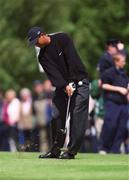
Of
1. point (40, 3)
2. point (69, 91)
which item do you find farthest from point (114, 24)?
point (69, 91)

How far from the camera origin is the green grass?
12734mm

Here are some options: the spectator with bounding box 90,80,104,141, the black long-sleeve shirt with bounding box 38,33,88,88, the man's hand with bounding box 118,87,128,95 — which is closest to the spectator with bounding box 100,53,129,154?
the man's hand with bounding box 118,87,128,95

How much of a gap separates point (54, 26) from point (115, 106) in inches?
576

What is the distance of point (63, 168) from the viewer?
13.7m

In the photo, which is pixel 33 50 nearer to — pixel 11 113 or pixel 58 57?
pixel 11 113

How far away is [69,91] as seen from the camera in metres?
15.3

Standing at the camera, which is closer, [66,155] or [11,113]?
[66,155]

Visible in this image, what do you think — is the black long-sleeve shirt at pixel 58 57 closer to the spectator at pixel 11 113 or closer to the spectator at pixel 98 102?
the spectator at pixel 98 102

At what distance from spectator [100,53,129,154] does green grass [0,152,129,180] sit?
420 cm

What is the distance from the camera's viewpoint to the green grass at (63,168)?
12.7m

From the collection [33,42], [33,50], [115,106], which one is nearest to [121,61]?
[115,106]

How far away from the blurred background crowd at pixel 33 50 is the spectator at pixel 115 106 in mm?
6461

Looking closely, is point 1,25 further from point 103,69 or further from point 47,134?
point 103,69

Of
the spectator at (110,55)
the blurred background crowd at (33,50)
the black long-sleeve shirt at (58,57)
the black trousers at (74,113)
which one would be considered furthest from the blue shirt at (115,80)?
the blurred background crowd at (33,50)
